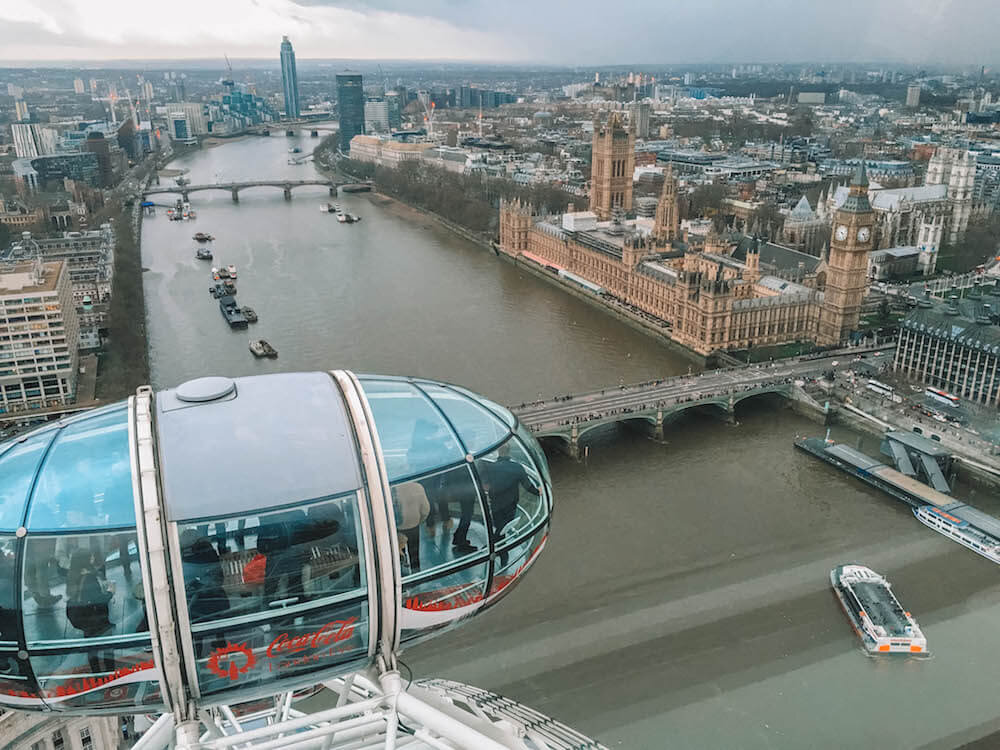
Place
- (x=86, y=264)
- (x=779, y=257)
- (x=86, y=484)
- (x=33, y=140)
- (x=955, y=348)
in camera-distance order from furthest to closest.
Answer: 1. (x=33, y=140)
2. (x=86, y=264)
3. (x=779, y=257)
4. (x=955, y=348)
5. (x=86, y=484)

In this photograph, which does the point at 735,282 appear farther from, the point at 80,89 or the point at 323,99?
the point at 80,89

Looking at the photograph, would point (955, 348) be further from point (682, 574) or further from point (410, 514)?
point (410, 514)

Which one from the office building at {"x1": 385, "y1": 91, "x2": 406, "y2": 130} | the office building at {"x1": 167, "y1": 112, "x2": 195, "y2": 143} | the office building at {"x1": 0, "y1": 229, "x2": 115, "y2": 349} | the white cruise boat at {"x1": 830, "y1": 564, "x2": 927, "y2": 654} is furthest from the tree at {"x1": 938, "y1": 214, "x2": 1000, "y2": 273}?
the office building at {"x1": 167, "y1": 112, "x2": 195, "y2": 143}

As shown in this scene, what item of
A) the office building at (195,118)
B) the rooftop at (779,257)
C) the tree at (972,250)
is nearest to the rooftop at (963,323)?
the rooftop at (779,257)

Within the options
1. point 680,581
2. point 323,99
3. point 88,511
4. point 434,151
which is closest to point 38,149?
point 434,151

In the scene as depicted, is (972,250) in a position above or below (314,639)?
below

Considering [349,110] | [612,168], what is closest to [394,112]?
[349,110]

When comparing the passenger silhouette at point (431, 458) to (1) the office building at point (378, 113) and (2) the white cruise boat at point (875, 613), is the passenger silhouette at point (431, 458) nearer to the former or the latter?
(2) the white cruise boat at point (875, 613)

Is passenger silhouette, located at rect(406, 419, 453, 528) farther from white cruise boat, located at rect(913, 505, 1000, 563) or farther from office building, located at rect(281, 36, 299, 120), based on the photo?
office building, located at rect(281, 36, 299, 120)
